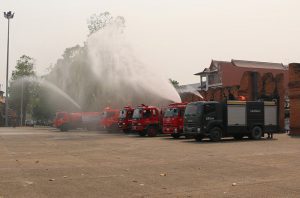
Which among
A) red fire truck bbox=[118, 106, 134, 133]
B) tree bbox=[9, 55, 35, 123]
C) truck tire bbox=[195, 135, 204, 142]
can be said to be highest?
tree bbox=[9, 55, 35, 123]

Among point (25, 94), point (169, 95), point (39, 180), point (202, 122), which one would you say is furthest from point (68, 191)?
point (25, 94)

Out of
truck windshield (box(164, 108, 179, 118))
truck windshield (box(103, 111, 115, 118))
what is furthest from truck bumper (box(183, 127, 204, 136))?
truck windshield (box(103, 111, 115, 118))

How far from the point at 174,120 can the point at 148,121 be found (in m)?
3.68

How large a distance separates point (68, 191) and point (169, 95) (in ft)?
91.2

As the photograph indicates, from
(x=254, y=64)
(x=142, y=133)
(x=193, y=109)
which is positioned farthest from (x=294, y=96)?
(x=254, y=64)

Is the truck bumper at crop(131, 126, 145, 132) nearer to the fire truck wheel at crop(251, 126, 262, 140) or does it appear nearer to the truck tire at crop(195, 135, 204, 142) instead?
the truck tire at crop(195, 135, 204, 142)

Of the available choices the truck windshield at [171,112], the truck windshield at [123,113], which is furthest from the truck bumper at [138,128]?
the truck windshield at [123,113]

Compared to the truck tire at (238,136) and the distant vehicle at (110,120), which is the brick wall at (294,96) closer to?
the truck tire at (238,136)

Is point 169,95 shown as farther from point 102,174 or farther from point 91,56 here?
point 102,174

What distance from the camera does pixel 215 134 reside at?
25047 millimetres

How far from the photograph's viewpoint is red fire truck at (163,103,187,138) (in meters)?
28.4

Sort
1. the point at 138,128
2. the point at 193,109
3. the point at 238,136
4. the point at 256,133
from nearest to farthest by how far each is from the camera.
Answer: the point at 193,109
the point at 256,133
the point at 238,136
the point at 138,128

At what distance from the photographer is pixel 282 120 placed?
117ft

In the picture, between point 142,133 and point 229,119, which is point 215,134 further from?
point 142,133
